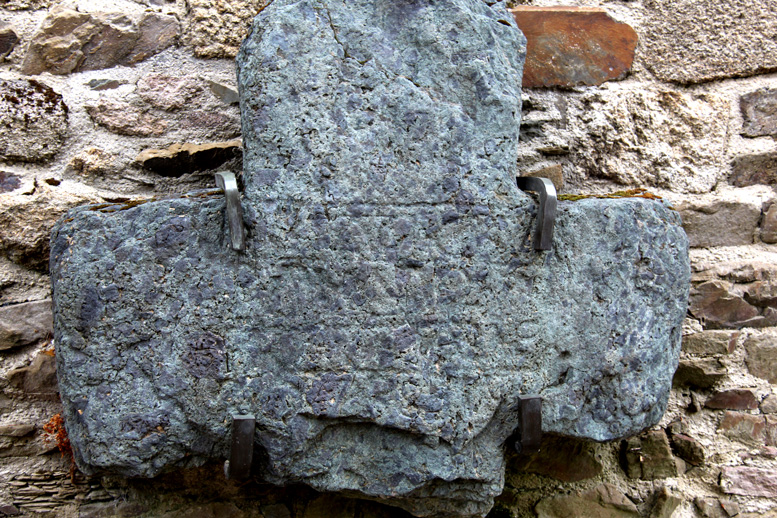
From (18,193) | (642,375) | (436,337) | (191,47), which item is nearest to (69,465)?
(18,193)

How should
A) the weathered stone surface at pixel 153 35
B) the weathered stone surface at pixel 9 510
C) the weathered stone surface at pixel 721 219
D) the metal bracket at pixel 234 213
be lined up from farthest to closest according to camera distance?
1. the weathered stone surface at pixel 721 219
2. the weathered stone surface at pixel 153 35
3. the weathered stone surface at pixel 9 510
4. the metal bracket at pixel 234 213

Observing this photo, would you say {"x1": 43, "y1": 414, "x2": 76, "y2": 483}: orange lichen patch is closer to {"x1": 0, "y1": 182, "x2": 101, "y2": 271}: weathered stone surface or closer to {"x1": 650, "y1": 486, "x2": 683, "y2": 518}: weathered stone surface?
{"x1": 0, "y1": 182, "x2": 101, "y2": 271}: weathered stone surface

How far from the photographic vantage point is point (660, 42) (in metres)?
1.32

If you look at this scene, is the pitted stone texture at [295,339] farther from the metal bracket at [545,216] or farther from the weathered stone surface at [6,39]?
the weathered stone surface at [6,39]

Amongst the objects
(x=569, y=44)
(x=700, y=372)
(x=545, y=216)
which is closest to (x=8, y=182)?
(x=545, y=216)

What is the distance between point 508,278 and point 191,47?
0.82 metres

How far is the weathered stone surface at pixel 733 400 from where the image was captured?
4.18 ft

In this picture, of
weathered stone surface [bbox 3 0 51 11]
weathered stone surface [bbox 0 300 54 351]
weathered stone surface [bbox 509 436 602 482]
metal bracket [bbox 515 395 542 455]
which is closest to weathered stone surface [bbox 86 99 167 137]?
weathered stone surface [bbox 3 0 51 11]

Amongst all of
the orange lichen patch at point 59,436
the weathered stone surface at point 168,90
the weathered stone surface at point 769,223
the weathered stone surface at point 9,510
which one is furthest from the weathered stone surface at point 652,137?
the weathered stone surface at point 9,510

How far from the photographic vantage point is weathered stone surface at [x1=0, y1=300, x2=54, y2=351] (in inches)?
43.3

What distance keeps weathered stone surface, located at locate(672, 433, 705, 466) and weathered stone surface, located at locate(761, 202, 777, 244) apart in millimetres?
498

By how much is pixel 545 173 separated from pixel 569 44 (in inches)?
11.8

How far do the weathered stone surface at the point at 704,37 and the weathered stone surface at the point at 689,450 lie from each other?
2.70 feet

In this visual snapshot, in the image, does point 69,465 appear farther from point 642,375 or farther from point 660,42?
point 660,42
